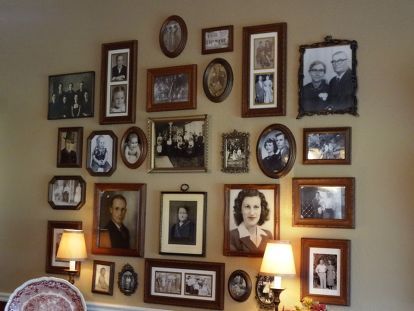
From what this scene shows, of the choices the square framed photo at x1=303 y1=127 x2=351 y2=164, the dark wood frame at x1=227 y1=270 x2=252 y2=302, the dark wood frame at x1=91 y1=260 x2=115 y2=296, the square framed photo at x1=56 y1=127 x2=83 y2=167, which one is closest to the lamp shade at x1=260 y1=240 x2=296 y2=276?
the dark wood frame at x1=227 y1=270 x2=252 y2=302

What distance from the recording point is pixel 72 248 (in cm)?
493

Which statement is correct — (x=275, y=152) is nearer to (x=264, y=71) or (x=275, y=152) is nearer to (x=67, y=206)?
(x=264, y=71)

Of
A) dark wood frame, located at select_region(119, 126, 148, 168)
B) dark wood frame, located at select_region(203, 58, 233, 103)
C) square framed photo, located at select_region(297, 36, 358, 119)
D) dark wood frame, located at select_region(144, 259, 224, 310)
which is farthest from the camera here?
dark wood frame, located at select_region(119, 126, 148, 168)

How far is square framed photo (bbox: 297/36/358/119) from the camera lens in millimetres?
4363

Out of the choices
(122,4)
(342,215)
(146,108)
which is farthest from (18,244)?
(342,215)

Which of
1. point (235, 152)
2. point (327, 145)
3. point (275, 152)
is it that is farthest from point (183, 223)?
point (327, 145)

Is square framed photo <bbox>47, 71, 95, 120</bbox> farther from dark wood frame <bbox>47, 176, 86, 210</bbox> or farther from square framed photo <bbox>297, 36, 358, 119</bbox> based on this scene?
square framed photo <bbox>297, 36, 358, 119</bbox>

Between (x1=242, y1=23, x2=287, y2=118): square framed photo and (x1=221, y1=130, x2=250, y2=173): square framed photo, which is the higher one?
(x1=242, y1=23, x2=287, y2=118): square framed photo

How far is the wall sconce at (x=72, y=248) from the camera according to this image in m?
4.92

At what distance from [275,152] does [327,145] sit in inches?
15.9

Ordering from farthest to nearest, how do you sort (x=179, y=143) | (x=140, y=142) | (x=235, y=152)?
(x=140, y=142) < (x=179, y=143) < (x=235, y=152)

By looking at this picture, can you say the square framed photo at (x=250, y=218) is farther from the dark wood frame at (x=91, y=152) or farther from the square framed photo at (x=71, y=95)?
the square framed photo at (x=71, y=95)

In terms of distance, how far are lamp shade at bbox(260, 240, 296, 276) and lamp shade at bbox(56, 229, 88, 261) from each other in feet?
5.35

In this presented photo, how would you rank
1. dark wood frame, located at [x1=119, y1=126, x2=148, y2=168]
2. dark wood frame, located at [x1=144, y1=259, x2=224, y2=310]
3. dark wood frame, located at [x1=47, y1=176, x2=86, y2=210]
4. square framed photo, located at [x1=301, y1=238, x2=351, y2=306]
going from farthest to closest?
dark wood frame, located at [x1=47, y1=176, x2=86, y2=210] < dark wood frame, located at [x1=119, y1=126, x2=148, y2=168] < dark wood frame, located at [x1=144, y1=259, x2=224, y2=310] < square framed photo, located at [x1=301, y1=238, x2=351, y2=306]
